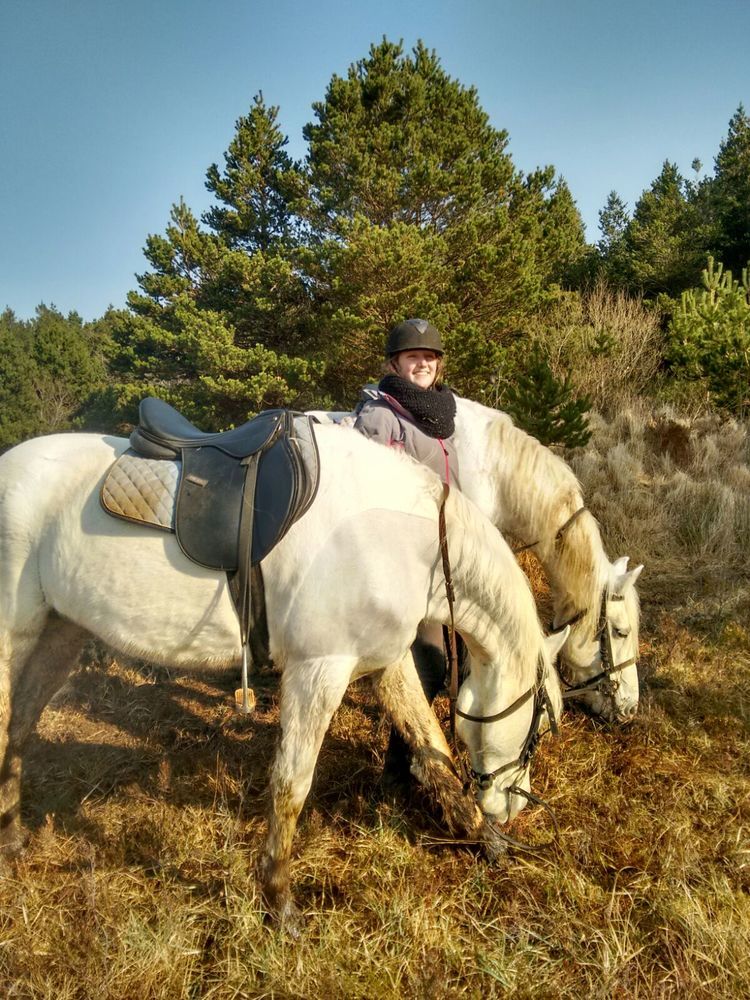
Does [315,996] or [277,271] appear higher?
[277,271]

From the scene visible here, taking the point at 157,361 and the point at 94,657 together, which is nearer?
the point at 94,657

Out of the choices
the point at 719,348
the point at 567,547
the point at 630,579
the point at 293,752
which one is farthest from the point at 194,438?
the point at 719,348

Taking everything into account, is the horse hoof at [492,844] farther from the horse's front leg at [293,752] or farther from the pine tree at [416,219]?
the pine tree at [416,219]

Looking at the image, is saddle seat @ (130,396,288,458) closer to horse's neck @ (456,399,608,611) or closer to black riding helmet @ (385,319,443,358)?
black riding helmet @ (385,319,443,358)

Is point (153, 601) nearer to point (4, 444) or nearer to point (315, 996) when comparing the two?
point (315, 996)

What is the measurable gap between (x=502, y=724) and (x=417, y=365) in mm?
1820

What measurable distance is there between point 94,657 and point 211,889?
2705 millimetres

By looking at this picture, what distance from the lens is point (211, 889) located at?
6.63 feet

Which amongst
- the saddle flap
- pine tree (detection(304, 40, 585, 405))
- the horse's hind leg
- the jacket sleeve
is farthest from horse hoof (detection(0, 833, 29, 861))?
pine tree (detection(304, 40, 585, 405))

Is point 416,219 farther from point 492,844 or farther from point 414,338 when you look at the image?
point 492,844

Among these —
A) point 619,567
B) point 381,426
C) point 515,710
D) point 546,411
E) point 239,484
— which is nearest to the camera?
point 239,484

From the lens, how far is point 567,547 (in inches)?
109

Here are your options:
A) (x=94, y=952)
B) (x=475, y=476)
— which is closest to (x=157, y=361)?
(x=475, y=476)

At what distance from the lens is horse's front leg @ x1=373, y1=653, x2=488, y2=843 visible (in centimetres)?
225
